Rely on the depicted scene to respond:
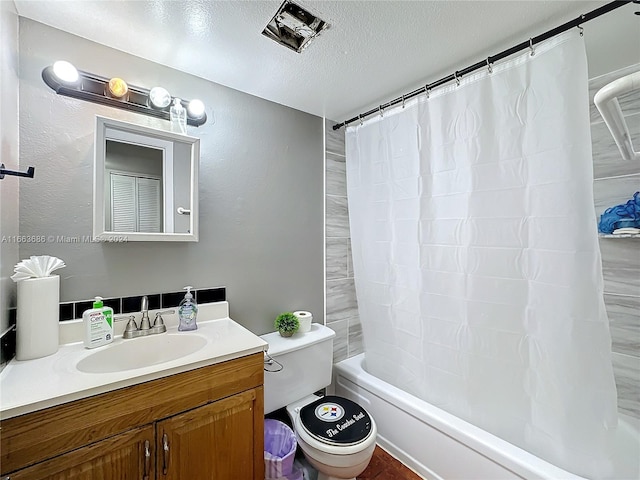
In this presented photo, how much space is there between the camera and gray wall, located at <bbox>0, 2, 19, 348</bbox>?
0.95 meters

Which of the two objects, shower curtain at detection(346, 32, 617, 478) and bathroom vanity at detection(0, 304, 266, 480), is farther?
shower curtain at detection(346, 32, 617, 478)

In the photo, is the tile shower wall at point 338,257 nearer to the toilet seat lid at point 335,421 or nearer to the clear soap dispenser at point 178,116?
the toilet seat lid at point 335,421

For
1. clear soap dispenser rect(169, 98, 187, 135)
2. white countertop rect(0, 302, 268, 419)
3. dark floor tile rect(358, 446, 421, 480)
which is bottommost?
dark floor tile rect(358, 446, 421, 480)

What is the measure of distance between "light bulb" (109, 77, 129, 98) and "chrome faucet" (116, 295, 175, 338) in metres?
0.90

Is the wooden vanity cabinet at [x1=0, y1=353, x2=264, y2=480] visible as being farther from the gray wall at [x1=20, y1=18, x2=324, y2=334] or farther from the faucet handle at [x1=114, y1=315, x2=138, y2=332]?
the gray wall at [x1=20, y1=18, x2=324, y2=334]

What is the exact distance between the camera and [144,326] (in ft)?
4.18

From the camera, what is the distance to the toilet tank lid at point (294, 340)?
1501 mm

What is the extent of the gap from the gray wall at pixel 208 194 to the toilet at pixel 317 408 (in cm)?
27

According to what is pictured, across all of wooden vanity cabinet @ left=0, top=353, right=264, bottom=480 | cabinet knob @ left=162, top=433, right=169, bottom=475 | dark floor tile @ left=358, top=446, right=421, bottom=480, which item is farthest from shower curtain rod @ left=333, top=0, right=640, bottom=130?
dark floor tile @ left=358, top=446, right=421, bottom=480

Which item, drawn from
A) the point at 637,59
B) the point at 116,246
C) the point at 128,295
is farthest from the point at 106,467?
the point at 637,59

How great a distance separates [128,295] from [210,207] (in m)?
0.56

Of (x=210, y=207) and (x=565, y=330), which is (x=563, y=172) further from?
(x=210, y=207)

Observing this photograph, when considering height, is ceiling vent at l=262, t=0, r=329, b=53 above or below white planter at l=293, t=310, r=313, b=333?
above

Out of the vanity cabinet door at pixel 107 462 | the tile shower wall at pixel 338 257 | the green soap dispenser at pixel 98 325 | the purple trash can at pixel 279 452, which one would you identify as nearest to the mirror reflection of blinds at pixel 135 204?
the green soap dispenser at pixel 98 325
